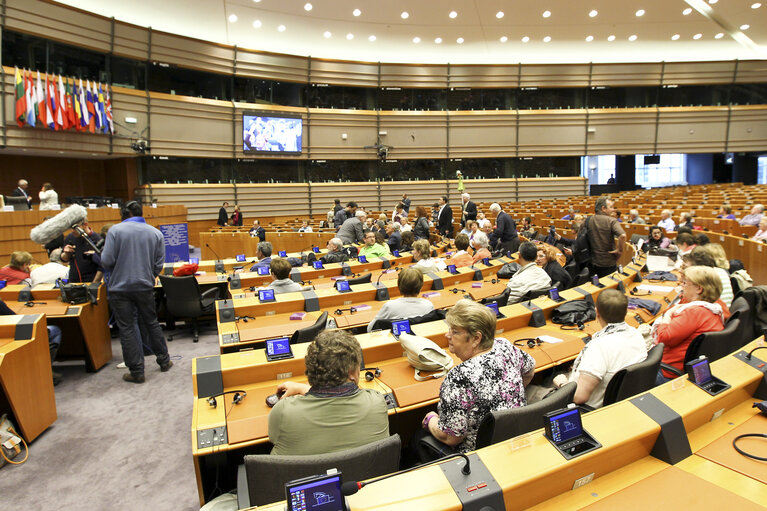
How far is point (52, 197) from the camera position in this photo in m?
10.1

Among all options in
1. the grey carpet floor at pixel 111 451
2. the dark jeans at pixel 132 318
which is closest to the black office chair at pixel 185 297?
the dark jeans at pixel 132 318

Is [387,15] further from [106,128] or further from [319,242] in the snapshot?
[106,128]

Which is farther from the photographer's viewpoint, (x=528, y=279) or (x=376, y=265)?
(x=376, y=265)

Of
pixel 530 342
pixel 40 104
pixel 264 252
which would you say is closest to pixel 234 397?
pixel 530 342

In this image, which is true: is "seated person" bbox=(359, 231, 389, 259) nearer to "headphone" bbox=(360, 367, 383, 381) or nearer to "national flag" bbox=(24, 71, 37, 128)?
"headphone" bbox=(360, 367, 383, 381)

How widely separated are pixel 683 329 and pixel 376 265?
4.61m

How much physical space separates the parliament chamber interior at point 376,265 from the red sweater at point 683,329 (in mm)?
18

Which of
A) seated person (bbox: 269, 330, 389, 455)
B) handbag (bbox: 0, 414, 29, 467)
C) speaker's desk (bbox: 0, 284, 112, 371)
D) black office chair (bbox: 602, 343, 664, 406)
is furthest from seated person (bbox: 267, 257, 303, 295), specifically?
black office chair (bbox: 602, 343, 664, 406)

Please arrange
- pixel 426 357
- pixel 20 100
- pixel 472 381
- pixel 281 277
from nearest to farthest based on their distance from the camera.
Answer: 1. pixel 472 381
2. pixel 426 357
3. pixel 281 277
4. pixel 20 100

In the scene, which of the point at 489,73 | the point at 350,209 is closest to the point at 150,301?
the point at 350,209

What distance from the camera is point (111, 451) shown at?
3.46 m

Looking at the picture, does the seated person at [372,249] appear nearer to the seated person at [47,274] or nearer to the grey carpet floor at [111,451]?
the grey carpet floor at [111,451]

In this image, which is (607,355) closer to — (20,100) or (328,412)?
(328,412)

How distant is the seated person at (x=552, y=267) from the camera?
5.46m
